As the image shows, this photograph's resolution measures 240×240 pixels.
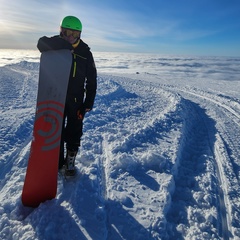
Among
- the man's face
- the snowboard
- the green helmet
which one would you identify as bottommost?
the snowboard

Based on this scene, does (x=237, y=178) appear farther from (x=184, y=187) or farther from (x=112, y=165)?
(x=112, y=165)

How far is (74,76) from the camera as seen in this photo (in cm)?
323

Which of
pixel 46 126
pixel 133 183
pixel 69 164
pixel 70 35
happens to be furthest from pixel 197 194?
pixel 70 35

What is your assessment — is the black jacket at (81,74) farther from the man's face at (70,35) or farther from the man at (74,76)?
the man's face at (70,35)

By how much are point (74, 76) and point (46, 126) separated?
0.74m

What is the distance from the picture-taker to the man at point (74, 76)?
2902mm

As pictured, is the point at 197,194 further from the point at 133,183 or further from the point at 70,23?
the point at 70,23

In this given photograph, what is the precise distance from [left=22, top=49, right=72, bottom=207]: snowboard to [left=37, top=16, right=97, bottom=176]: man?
13 cm

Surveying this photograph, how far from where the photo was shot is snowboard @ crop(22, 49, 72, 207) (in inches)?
115

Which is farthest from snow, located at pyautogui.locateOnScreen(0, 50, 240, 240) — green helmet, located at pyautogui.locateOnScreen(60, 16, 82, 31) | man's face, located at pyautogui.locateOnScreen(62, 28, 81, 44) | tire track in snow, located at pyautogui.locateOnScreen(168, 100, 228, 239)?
green helmet, located at pyautogui.locateOnScreen(60, 16, 82, 31)

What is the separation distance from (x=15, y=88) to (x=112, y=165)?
7543 mm

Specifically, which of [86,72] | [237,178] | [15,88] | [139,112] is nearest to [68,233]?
[86,72]

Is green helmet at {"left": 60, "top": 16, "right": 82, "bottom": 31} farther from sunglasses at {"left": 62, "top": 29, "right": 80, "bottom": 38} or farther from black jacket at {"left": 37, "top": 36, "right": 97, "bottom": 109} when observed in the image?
black jacket at {"left": 37, "top": 36, "right": 97, "bottom": 109}

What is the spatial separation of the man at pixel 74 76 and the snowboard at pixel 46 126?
132 millimetres
